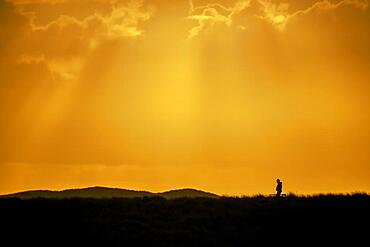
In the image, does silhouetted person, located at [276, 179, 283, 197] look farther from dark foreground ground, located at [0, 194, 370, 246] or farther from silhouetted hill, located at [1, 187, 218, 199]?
silhouetted hill, located at [1, 187, 218, 199]

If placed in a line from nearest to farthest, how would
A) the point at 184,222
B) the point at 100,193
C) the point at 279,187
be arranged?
the point at 184,222, the point at 279,187, the point at 100,193

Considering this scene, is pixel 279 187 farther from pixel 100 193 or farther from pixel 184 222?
pixel 100 193

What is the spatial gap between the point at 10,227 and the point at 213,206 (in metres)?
13.0

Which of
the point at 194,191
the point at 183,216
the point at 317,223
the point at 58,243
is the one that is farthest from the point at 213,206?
the point at 194,191

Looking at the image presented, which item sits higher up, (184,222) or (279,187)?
(279,187)

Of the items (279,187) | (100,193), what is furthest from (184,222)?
(100,193)

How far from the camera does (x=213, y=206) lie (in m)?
60.2

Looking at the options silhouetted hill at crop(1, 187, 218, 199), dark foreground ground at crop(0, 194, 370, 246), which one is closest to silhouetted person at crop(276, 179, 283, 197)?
dark foreground ground at crop(0, 194, 370, 246)

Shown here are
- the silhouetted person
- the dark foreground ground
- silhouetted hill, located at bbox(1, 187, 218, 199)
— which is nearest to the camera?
the dark foreground ground

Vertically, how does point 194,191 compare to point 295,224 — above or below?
above

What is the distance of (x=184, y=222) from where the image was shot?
57.5 m

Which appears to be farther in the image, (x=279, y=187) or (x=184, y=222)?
(x=279, y=187)

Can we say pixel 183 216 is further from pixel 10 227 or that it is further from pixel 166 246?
pixel 10 227

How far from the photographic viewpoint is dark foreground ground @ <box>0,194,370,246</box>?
54812 millimetres
